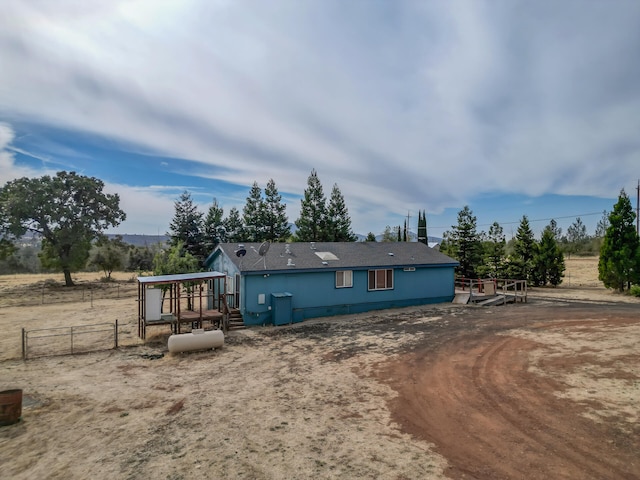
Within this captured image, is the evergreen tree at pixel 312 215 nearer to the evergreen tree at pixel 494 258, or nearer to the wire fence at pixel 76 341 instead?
the evergreen tree at pixel 494 258

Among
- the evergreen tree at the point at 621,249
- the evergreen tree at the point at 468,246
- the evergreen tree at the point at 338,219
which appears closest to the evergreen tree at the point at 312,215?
the evergreen tree at the point at 338,219

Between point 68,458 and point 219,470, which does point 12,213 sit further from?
point 219,470

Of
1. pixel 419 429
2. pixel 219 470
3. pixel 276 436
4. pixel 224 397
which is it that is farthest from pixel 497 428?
pixel 224 397

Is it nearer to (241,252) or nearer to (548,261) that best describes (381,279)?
(241,252)

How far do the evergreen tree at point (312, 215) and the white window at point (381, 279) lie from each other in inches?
827

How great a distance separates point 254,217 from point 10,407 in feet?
115

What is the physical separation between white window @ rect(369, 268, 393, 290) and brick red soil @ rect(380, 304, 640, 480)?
26.1ft

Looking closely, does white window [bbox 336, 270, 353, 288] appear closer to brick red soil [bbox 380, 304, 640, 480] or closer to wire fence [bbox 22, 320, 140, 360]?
brick red soil [bbox 380, 304, 640, 480]

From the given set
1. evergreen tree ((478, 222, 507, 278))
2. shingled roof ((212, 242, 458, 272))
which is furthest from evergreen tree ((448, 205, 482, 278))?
shingled roof ((212, 242, 458, 272))

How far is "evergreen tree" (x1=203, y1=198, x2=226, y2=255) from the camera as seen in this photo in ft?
133

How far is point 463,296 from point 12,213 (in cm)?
4105

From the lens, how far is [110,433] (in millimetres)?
7535

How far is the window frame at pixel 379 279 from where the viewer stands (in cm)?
2152

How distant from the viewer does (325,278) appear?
792 inches
